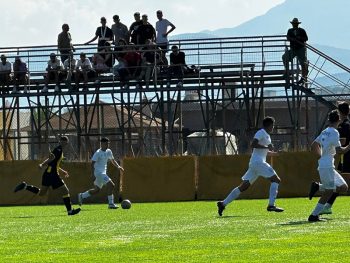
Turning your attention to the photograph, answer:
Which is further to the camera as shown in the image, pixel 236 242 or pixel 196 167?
pixel 196 167

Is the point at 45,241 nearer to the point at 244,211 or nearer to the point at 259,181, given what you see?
the point at 244,211

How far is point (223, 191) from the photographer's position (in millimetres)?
37125

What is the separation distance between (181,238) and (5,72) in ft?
85.0

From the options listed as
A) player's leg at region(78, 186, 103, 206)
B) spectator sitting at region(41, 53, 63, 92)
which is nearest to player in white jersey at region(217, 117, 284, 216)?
player's leg at region(78, 186, 103, 206)

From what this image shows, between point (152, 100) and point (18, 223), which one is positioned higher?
point (152, 100)

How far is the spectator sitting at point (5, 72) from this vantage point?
1704 inches

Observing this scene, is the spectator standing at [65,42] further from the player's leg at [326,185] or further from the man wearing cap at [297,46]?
the player's leg at [326,185]

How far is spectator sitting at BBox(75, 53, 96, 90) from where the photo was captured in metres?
42.3

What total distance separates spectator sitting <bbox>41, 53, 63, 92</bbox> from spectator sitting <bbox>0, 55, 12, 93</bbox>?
1.37 m

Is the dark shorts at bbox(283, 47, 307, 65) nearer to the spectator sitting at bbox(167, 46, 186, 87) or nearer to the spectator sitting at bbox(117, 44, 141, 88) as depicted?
the spectator sitting at bbox(167, 46, 186, 87)

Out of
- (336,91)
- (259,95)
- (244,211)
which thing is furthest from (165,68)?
(244,211)

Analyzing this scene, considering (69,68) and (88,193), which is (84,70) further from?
(88,193)

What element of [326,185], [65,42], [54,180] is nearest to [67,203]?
[54,180]

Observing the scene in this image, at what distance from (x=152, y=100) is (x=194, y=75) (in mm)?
2950
